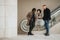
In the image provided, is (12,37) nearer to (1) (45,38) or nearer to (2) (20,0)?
(1) (45,38)

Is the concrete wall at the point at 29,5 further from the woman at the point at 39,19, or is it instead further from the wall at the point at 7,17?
the wall at the point at 7,17

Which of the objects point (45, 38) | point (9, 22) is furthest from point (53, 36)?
point (9, 22)

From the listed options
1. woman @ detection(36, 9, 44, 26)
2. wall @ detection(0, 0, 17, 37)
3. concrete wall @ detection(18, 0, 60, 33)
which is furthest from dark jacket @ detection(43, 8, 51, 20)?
concrete wall @ detection(18, 0, 60, 33)

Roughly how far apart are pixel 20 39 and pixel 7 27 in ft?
2.29

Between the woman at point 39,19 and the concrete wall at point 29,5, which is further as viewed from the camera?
the concrete wall at point 29,5

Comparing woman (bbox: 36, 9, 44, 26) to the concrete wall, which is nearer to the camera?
woman (bbox: 36, 9, 44, 26)

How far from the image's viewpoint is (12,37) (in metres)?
6.82

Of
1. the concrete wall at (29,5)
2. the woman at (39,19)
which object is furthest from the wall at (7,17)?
the concrete wall at (29,5)

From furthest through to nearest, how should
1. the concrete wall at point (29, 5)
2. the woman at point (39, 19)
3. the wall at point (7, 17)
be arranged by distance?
the concrete wall at point (29, 5) → the woman at point (39, 19) → the wall at point (7, 17)

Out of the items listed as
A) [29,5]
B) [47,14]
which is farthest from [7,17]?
[29,5]

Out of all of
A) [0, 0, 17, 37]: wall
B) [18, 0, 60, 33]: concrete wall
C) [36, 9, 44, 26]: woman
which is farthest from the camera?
[18, 0, 60, 33]: concrete wall

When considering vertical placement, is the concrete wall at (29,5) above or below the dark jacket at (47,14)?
above

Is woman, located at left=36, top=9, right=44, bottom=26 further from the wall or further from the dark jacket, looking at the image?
the wall

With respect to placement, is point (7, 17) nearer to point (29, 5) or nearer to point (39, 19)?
point (39, 19)
